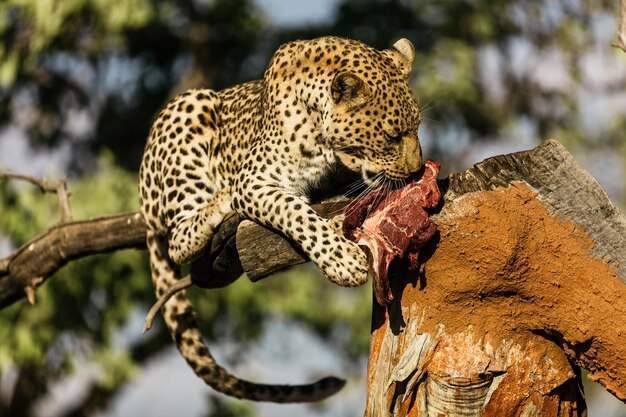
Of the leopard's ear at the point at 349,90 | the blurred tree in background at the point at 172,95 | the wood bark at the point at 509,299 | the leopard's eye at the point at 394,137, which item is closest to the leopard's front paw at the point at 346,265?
the wood bark at the point at 509,299

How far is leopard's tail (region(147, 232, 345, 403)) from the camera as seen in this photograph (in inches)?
292

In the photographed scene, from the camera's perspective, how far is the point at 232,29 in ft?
68.0

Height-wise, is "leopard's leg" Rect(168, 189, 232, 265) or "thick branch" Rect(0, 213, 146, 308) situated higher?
"leopard's leg" Rect(168, 189, 232, 265)

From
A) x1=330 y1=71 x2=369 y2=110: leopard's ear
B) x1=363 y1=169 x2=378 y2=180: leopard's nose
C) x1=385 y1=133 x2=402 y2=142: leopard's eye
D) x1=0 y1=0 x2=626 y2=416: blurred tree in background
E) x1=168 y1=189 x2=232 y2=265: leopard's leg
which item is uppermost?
x1=330 y1=71 x2=369 y2=110: leopard's ear

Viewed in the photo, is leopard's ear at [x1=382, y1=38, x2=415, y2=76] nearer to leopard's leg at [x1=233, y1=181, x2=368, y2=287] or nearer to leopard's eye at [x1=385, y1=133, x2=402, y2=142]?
leopard's eye at [x1=385, y1=133, x2=402, y2=142]

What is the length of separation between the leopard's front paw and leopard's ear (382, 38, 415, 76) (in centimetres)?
154

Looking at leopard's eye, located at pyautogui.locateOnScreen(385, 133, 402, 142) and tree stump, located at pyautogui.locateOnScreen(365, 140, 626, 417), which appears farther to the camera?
leopard's eye, located at pyautogui.locateOnScreen(385, 133, 402, 142)

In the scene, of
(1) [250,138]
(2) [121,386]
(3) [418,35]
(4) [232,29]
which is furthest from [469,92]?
(1) [250,138]

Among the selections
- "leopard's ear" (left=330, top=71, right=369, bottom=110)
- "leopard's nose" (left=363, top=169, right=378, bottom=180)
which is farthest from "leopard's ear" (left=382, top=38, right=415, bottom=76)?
"leopard's nose" (left=363, top=169, right=378, bottom=180)

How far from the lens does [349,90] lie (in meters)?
6.55

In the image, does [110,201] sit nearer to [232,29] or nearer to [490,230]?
[232,29]

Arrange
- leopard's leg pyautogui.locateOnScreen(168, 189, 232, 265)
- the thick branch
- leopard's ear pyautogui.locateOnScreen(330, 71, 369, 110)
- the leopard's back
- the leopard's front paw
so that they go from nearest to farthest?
the leopard's front paw, leopard's ear pyautogui.locateOnScreen(330, 71, 369, 110), leopard's leg pyautogui.locateOnScreen(168, 189, 232, 265), the leopard's back, the thick branch

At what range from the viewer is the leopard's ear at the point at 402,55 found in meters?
7.13

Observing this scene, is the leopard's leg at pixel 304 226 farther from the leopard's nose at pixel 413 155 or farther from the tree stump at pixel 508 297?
the leopard's nose at pixel 413 155
